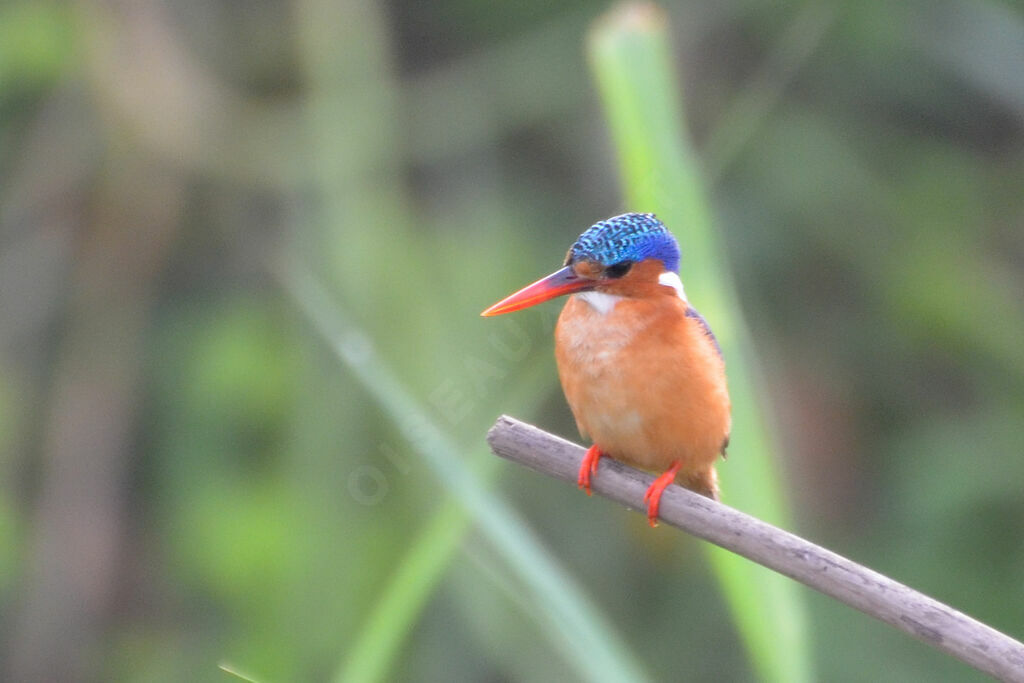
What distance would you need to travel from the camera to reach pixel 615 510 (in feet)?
8.55

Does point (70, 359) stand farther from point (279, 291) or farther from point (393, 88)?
point (393, 88)

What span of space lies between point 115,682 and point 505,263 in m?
1.26

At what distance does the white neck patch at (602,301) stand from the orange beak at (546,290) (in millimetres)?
53

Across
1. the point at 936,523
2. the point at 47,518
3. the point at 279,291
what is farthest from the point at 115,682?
the point at 936,523

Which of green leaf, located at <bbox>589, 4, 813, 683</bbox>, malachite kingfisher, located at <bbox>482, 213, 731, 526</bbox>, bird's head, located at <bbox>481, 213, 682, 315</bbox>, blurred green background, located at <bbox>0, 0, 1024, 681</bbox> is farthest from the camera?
blurred green background, located at <bbox>0, 0, 1024, 681</bbox>

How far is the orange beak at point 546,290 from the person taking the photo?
39.4 inches

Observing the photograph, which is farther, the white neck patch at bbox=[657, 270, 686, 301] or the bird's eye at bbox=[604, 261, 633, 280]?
the white neck patch at bbox=[657, 270, 686, 301]

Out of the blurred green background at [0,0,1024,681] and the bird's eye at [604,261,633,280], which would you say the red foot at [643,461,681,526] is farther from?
the blurred green background at [0,0,1024,681]

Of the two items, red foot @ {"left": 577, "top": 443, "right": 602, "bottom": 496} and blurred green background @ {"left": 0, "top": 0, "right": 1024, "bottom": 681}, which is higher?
red foot @ {"left": 577, "top": 443, "right": 602, "bottom": 496}

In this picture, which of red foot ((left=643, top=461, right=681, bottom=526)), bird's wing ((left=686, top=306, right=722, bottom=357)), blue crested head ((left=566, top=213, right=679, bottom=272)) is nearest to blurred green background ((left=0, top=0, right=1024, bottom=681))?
bird's wing ((left=686, top=306, right=722, bottom=357))

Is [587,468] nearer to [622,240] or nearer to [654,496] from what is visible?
[654,496]

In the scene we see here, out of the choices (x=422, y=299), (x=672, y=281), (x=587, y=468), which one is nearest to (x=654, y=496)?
(x=587, y=468)

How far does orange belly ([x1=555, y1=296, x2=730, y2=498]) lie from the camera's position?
4.20 ft

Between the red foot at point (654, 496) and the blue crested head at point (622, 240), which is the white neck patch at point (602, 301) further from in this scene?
the red foot at point (654, 496)
